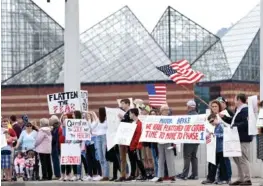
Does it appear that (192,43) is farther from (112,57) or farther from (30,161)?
(30,161)

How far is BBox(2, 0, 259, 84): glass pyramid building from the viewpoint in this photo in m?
80.4

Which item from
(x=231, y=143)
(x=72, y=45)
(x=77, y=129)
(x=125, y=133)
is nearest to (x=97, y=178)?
(x=77, y=129)

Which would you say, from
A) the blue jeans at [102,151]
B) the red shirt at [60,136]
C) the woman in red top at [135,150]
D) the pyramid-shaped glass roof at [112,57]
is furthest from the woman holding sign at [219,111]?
the pyramid-shaped glass roof at [112,57]

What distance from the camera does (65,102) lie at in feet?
75.0

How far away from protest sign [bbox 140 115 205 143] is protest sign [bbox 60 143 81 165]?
2.01 metres

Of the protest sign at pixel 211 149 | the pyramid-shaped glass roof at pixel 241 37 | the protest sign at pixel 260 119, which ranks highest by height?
the pyramid-shaped glass roof at pixel 241 37

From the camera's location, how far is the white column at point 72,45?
79.7 feet

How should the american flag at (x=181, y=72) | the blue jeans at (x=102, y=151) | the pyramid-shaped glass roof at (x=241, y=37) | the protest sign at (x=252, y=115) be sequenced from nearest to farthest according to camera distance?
the protest sign at (x=252, y=115)
the blue jeans at (x=102, y=151)
the american flag at (x=181, y=72)
the pyramid-shaped glass roof at (x=241, y=37)

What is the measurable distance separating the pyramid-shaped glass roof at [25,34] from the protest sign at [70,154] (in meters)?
66.5

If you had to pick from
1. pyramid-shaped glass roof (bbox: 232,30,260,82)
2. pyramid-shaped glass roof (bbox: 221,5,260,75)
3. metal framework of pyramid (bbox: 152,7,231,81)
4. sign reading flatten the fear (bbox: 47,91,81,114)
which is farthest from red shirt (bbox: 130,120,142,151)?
pyramid-shaped glass roof (bbox: 232,30,260,82)

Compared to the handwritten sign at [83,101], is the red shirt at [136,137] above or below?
below

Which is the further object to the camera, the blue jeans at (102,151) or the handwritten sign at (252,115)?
the blue jeans at (102,151)

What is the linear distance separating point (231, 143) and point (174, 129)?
2.44 m

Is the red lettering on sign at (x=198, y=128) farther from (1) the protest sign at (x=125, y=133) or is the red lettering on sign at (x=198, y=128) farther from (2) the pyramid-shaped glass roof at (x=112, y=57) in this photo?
(2) the pyramid-shaped glass roof at (x=112, y=57)
